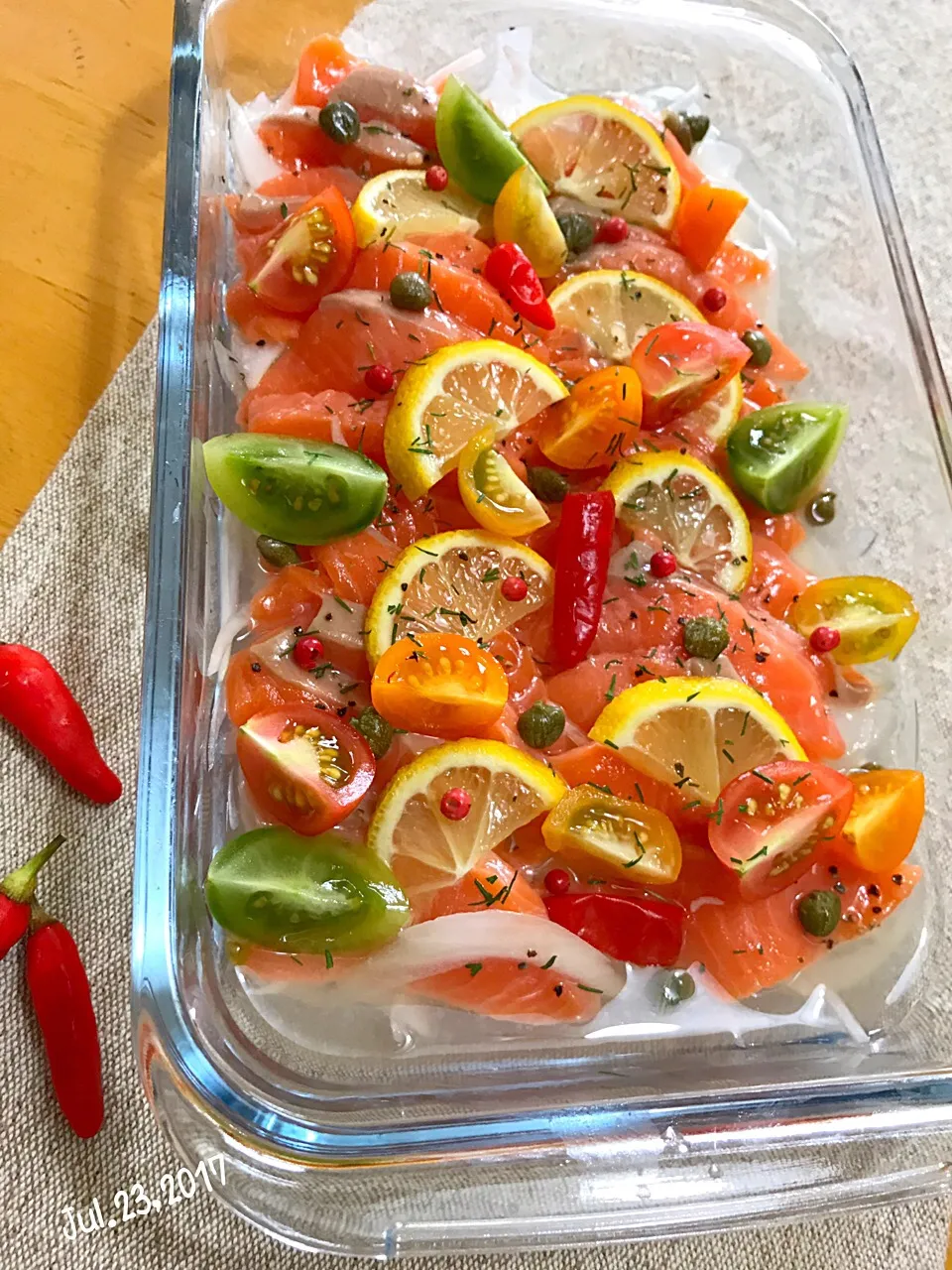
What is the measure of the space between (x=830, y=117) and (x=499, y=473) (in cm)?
135

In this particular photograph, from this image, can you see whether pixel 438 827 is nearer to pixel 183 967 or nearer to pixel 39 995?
pixel 183 967

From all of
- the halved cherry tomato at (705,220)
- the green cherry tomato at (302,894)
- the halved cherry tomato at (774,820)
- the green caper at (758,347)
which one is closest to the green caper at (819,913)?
the halved cherry tomato at (774,820)

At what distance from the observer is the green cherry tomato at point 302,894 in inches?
54.9

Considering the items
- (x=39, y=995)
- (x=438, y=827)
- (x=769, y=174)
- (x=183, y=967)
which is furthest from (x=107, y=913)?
(x=769, y=174)

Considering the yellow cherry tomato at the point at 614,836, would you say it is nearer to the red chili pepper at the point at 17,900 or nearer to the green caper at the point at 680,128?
the red chili pepper at the point at 17,900

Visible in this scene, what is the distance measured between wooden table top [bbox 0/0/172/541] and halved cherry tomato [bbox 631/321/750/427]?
38.0 inches

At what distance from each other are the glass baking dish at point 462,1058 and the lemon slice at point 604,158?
20.5 inches

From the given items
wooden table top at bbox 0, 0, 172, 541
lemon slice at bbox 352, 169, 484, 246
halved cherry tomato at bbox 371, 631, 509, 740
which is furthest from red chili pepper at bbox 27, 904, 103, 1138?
lemon slice at bbox 352, 169, 484, 246

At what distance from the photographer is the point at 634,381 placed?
1.79 metres

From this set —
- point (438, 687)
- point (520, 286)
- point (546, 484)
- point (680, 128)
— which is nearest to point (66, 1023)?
point (438, 687)

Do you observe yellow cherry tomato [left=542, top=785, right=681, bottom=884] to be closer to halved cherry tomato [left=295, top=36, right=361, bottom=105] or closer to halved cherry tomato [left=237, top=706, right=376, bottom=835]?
halved cherry tomato [left=237, top=706, right=376, bottom=835]

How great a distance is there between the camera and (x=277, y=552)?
1.66m

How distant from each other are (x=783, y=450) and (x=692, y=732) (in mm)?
652

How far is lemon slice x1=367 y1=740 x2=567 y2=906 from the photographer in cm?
146
